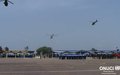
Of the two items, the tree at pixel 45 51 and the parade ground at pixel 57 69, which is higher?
the tree at pixel 45 51

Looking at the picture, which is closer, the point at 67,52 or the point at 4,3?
the point at 4,3

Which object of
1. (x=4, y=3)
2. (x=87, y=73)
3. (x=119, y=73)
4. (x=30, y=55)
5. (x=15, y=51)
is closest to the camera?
(x=4, y=3)

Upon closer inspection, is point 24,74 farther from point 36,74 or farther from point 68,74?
point 68,74

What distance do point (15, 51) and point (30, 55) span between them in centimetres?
725

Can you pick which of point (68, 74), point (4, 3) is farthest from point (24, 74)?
point (4, 3)

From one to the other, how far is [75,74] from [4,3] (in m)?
15.6

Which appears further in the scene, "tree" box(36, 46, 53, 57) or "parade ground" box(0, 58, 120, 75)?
"tree" box(36, 46, 53, 57)

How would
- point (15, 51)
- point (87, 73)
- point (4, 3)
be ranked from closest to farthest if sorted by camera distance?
point (4, 3)
point (87, 73)
point (15, 51)

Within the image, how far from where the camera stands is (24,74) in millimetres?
22016

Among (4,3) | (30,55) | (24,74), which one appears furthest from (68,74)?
(30,55)

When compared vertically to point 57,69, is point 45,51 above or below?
above

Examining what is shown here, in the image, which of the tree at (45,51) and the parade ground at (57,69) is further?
the tree at (45,51)

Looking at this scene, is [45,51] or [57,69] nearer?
[57,69]

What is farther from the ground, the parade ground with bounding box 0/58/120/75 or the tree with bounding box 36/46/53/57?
the tree with bounding box 36/46/53/57
